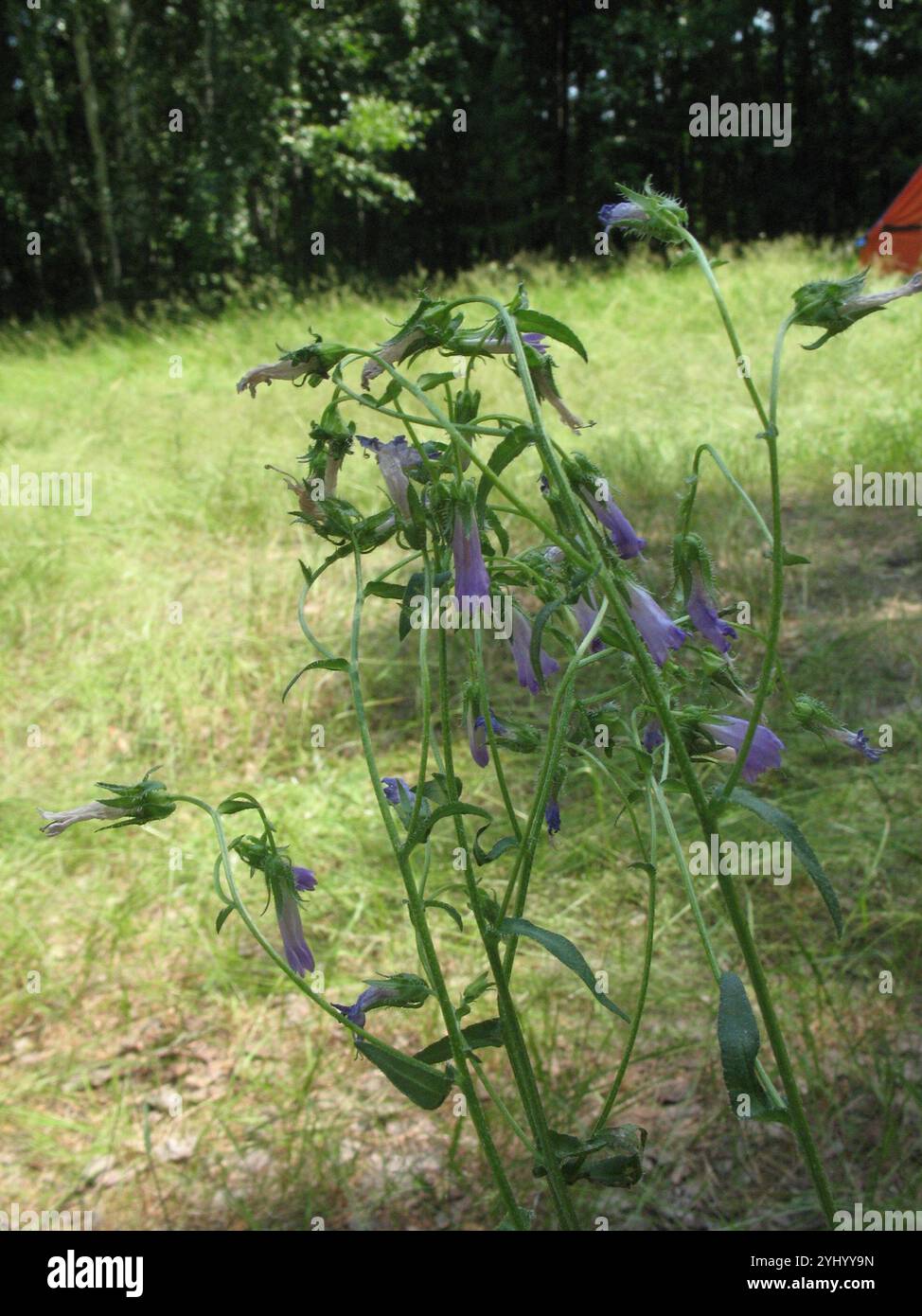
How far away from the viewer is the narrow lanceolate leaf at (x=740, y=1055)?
69 centimetres

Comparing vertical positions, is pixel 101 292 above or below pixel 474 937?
above

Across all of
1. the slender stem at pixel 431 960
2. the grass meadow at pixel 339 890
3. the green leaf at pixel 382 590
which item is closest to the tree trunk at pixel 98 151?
the grass meadow at pixel 339 890

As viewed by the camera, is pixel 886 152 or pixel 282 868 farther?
pixel 886 152

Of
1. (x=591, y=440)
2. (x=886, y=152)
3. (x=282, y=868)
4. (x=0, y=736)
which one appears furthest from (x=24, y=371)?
(x=886, y=152)

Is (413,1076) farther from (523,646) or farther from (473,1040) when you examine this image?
(523,646)

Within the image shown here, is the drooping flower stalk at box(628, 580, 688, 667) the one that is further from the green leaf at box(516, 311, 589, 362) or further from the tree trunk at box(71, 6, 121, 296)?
the tree trunk at box(71, 6, 121, 296)

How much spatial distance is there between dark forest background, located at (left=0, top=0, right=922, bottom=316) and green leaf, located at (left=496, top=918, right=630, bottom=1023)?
8.03m

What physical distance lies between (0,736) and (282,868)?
1.90 metres

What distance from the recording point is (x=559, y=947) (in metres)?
0.74

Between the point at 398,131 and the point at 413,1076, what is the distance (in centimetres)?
1086

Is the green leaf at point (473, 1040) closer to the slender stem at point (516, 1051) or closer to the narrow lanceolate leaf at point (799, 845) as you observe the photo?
the slender stem at point (516, 1051)
